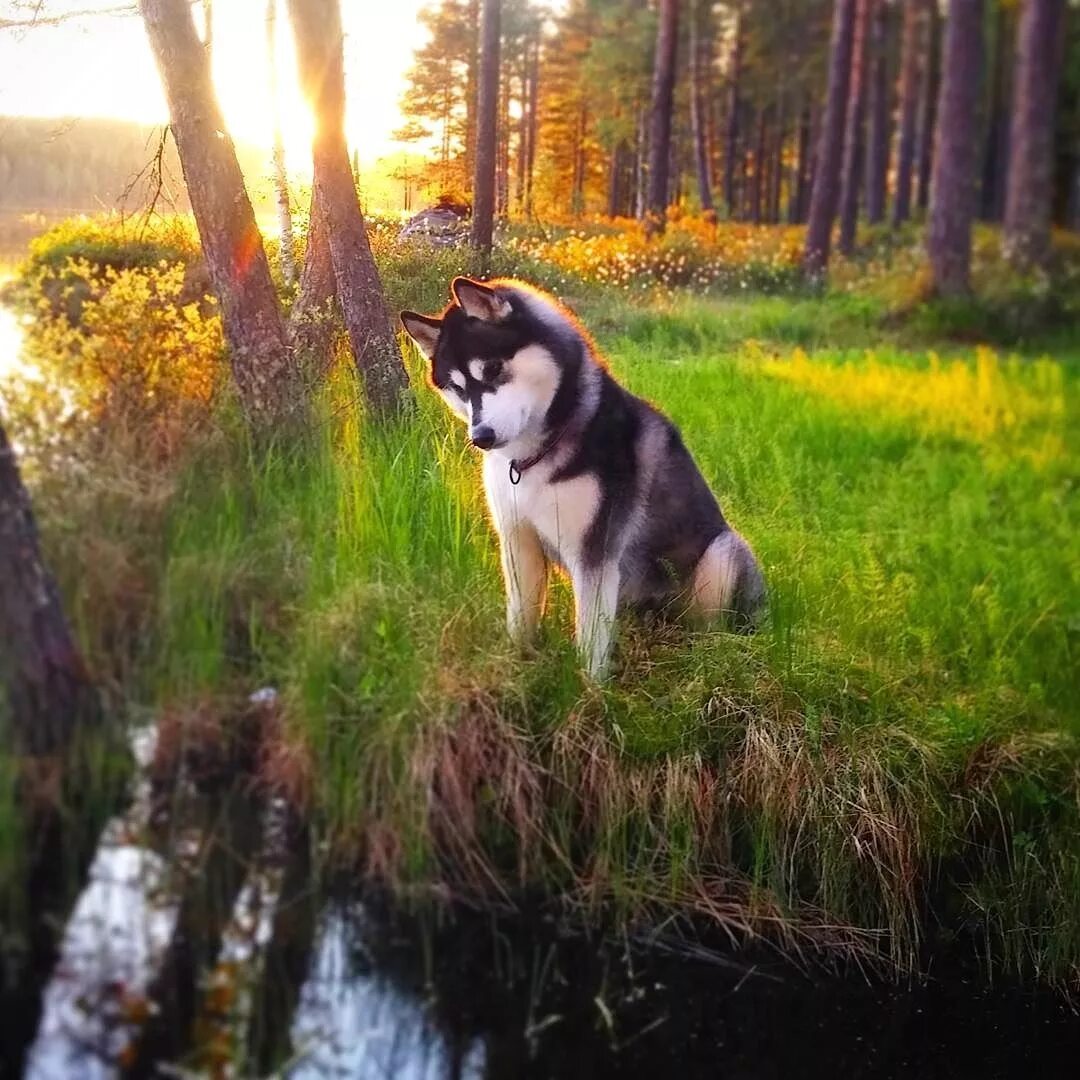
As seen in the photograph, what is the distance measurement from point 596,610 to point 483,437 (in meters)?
0.47

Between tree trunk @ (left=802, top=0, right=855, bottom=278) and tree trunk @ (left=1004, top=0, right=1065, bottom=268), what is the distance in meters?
0.89

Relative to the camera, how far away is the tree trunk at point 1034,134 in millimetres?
5547

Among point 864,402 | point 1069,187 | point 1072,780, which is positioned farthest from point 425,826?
point 1069,187

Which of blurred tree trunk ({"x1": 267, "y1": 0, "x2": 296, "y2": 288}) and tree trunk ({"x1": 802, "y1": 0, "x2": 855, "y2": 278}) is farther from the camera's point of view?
tree trunk ({"x1": 802, "y1": 0, "x2": 855, "y2": 278})

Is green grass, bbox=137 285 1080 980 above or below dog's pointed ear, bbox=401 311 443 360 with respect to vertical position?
below

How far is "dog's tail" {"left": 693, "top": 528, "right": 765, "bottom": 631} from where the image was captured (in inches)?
91.3

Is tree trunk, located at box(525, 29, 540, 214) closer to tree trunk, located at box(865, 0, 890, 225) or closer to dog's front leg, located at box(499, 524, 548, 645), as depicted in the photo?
dog's front leg, located at box(499, 524, 548, 645)

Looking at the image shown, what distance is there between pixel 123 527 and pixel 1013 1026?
5.86 ft

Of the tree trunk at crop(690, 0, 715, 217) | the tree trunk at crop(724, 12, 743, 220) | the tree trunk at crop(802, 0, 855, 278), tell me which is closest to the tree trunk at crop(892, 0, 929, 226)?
the tree trunk at crop(802, 0, 855, 278)

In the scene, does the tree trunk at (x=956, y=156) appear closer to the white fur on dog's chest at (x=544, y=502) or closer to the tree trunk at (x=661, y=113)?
the tree trunk at (x=661, y=113)

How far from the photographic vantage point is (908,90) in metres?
9.52

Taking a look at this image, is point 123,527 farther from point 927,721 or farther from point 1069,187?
point 1069,187

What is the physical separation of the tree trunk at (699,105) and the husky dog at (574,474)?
1.71 metres

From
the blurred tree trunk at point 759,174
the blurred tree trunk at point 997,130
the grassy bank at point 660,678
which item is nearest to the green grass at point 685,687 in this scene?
the grassy bank at point 660,678
